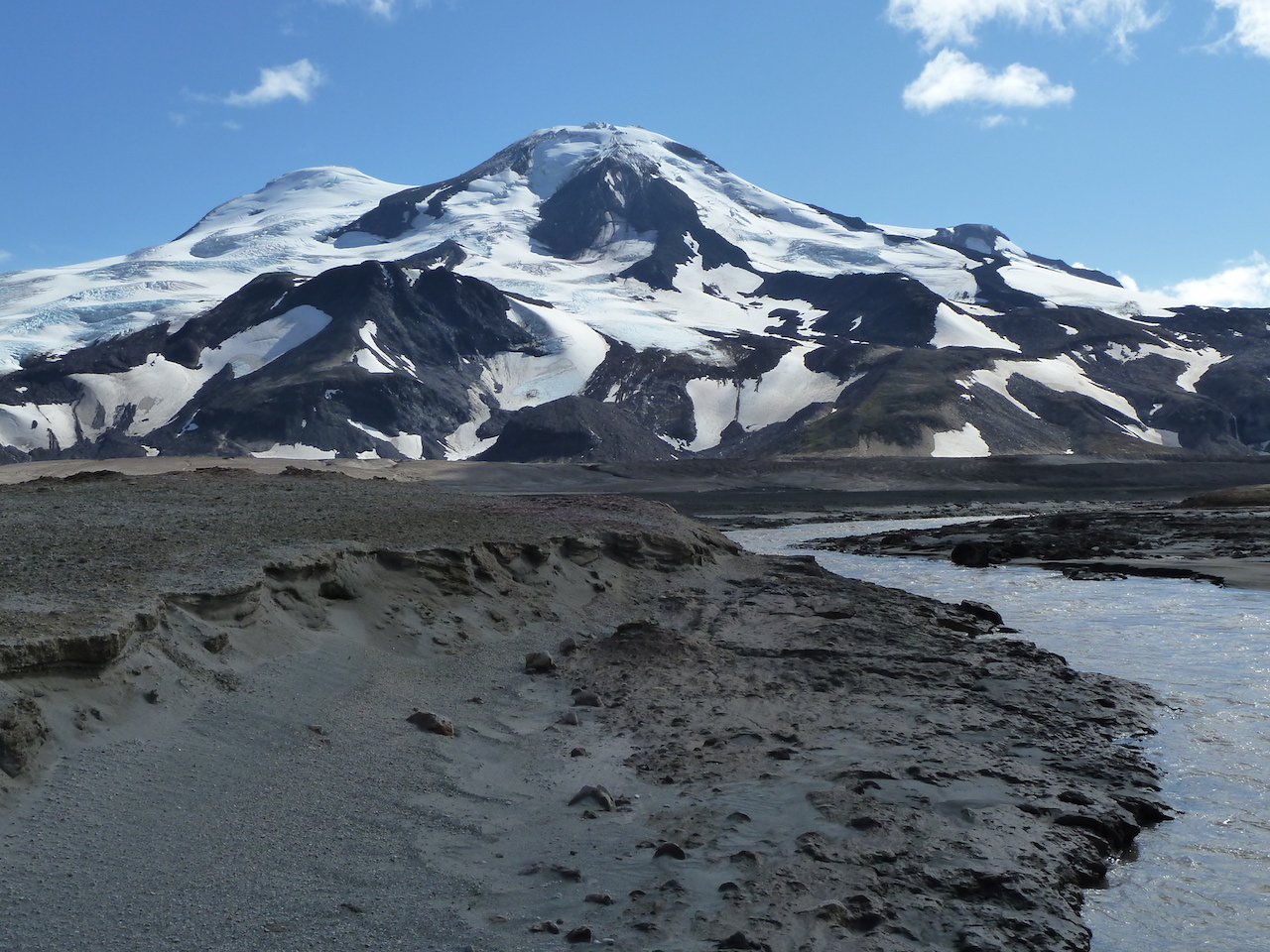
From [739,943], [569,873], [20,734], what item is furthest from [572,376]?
[739,943]

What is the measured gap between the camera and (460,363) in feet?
508

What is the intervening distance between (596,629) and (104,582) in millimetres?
7943

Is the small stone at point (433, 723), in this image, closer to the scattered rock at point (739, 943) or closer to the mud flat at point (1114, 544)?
the scattered rock at point (739, 943)

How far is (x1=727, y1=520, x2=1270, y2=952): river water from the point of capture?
7.55 m

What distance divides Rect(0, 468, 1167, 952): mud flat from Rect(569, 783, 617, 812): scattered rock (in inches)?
1.8

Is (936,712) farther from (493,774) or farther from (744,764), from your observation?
(493,774)

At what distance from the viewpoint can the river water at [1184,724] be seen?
7551 mm

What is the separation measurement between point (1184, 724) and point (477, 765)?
818 centimetres

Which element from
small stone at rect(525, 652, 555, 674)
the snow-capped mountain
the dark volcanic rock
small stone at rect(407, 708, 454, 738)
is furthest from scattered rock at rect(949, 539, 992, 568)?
the dark volcanic rock

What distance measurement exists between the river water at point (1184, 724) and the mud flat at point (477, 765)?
0.35 m

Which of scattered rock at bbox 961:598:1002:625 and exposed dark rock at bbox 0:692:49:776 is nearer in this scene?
exposed dark rock at bbox 0:692:49:776

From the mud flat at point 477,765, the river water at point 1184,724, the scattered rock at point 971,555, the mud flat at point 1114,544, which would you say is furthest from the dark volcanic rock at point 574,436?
the mud flat at point 477,765

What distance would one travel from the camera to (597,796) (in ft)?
29.5

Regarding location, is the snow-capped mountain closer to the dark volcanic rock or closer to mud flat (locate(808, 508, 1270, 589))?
the dark volcanic rock
